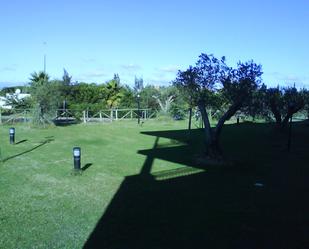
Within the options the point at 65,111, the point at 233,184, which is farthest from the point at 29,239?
the point at 65,111

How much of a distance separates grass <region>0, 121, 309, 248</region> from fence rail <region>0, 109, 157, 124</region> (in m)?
12.2

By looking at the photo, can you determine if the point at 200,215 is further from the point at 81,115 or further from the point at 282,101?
the point at 81,115

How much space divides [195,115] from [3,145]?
1948 cm

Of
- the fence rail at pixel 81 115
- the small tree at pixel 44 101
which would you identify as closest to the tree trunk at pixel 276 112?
the fence rail at pixel 81 115

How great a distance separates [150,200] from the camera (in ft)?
27.0

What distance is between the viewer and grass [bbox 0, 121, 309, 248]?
612 centimetres

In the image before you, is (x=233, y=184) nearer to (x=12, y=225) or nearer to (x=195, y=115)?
(x=12, y=225)

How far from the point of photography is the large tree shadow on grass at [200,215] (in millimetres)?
6027

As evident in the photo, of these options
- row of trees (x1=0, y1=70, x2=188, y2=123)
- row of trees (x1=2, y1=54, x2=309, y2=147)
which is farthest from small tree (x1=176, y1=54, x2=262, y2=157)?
row of trees (x1=0, y1=70, x2=188, y2=123)

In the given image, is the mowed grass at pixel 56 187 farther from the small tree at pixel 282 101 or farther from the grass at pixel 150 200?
the small tree at pixel 282 101

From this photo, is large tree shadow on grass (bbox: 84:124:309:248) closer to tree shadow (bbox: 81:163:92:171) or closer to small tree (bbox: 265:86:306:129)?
tree shadow (bbox: 81:163:92:171)

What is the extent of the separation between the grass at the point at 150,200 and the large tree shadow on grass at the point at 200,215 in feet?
0.05

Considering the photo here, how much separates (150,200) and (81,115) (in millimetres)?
24042

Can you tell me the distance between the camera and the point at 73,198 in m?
8.31
